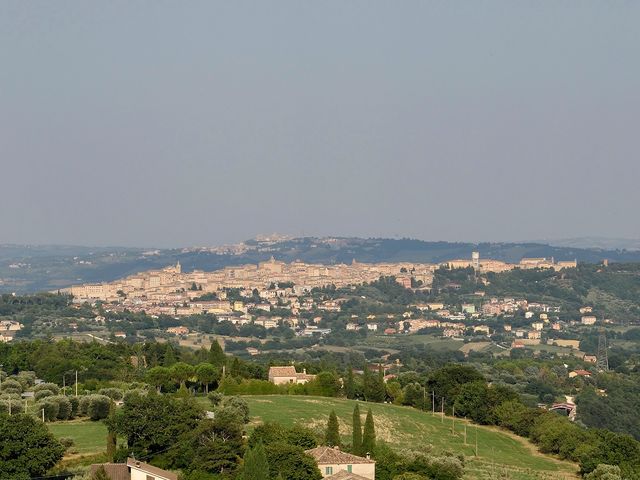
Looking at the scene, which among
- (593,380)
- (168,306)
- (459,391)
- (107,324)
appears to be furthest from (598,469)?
(168,306)

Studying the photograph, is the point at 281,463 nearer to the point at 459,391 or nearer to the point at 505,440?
the point at 505,440

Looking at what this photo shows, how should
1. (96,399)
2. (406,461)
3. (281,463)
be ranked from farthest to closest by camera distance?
1. (96,399)
2. (406,461)
3. (281,463)

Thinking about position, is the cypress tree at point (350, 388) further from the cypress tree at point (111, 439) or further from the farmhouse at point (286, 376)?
the cypress tree at point (111, 439)

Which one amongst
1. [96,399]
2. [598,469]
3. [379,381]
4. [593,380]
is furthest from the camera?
[593,380]

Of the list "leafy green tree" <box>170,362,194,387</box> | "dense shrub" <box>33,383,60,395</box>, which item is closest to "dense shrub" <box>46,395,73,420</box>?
"dense shrub" <box>33,383,60,395</box>

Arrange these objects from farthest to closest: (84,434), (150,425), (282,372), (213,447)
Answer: (282,372) → (84,434) → (150,425) → (213,447)

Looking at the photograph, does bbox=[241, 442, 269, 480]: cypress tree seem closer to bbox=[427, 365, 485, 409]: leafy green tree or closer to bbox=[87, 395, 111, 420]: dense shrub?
bbox=[87, 395, 111, 420]: dense shrub

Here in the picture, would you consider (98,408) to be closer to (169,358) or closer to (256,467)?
(256,467)

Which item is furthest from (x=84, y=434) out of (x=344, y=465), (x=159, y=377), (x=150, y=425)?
(x=159, y=377)
